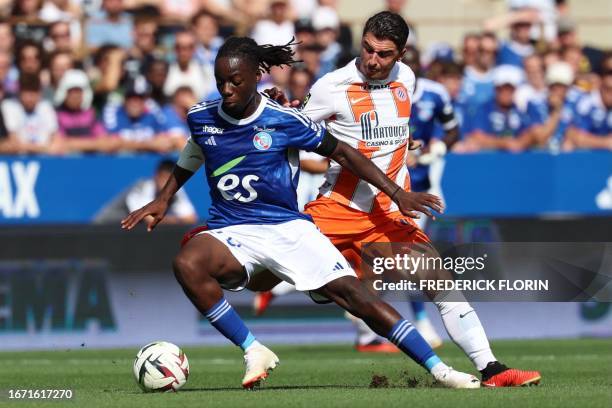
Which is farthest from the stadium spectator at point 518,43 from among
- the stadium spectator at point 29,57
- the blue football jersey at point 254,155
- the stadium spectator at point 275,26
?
the blue football jersey at point 254,155

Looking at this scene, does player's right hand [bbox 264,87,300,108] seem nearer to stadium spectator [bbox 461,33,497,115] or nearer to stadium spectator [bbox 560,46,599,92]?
stadium spectator [bbox 461,33,497,115]

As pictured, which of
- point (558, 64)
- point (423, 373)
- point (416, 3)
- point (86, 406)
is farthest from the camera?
point (416, 3)

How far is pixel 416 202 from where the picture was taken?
7949mm

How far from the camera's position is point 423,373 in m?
9.97

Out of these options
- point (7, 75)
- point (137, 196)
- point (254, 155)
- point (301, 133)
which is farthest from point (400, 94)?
point (7, 75)

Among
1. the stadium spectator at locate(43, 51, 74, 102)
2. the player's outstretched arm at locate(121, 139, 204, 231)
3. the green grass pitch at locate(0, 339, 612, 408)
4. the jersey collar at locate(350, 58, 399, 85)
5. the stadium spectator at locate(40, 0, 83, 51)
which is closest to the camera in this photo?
the green grass pitch at locate(0, 339, 612, 408)

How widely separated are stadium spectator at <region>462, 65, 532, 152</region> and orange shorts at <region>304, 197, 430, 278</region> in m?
7.30

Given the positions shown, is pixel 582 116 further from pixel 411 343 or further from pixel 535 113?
pixel 411 343

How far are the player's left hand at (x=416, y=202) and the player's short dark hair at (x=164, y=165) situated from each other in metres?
6.89

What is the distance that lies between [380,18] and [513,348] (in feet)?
19.4

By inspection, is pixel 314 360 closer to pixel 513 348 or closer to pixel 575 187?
pixel 513 348

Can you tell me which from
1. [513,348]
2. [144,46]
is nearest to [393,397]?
[513,348]

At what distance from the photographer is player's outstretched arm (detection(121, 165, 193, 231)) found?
27.2 feet

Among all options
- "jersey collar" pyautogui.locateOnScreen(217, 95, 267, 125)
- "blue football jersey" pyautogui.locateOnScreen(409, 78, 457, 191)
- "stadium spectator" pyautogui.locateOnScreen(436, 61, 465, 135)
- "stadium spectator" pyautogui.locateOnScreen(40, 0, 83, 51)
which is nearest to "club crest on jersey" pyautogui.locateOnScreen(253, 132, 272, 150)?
"jersey collar" pyautogui.locateOnScreen(217, 95, 267, 125)
